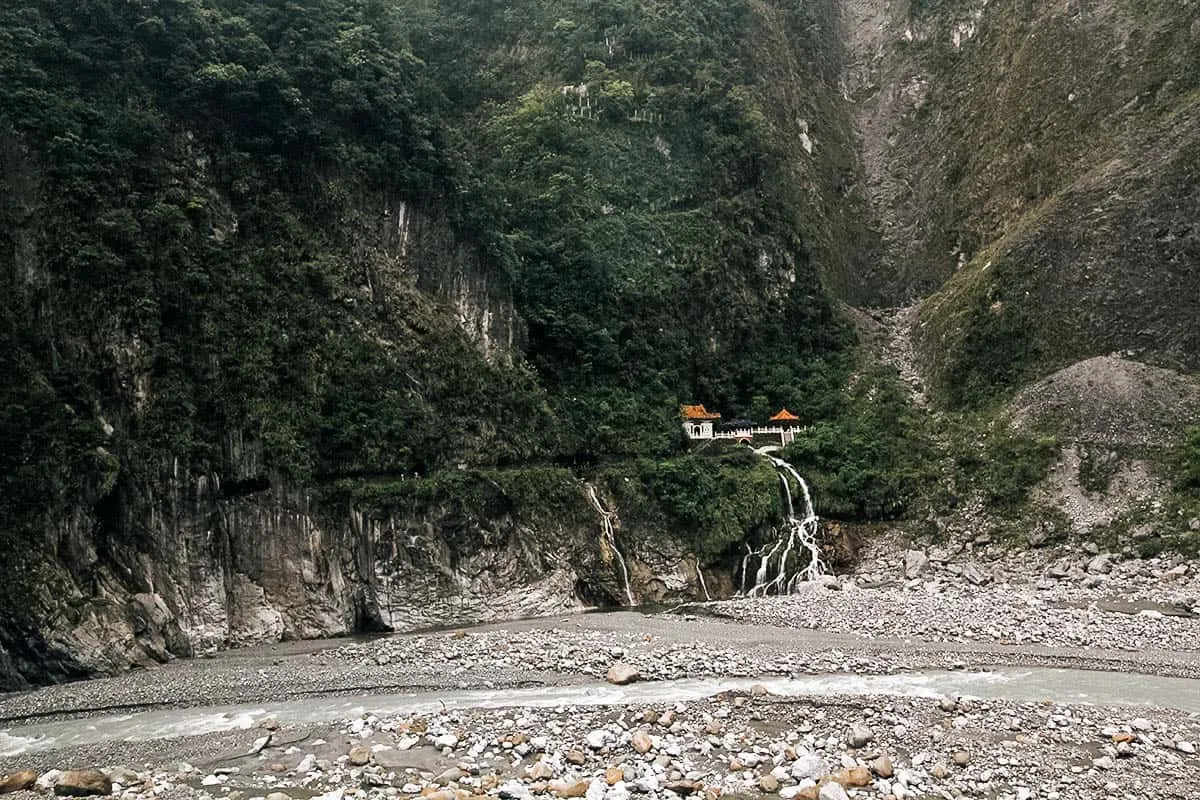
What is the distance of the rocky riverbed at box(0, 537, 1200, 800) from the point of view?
13.8 m

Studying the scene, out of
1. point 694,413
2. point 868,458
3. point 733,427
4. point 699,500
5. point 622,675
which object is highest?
point 694,413

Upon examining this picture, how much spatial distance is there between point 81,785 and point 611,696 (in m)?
9.87

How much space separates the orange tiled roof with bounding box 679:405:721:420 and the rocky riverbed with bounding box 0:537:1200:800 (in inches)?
711

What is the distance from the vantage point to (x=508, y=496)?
117 feet

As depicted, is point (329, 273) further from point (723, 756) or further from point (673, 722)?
point (723, 756)

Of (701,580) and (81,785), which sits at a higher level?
(81,785)

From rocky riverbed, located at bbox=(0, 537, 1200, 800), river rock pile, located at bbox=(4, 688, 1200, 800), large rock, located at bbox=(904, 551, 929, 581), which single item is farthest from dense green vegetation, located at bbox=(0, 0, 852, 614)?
river rock pile, located at bbox=(4, 688, 1200, 800)

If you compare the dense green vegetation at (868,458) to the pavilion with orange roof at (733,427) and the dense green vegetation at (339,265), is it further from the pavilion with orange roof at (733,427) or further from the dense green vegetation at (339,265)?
the dense green vegetation at (339,265)

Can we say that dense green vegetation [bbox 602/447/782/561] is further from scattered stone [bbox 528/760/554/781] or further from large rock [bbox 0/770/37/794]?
large rock [bbox 0/770/37/794]

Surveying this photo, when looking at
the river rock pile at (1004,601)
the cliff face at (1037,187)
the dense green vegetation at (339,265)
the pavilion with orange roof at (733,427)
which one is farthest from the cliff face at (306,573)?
the cliff face at (1037,187)

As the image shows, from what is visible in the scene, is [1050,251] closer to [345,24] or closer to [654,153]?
[654,153]

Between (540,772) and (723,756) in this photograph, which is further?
(723,756)

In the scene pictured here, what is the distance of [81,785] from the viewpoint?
1476cm

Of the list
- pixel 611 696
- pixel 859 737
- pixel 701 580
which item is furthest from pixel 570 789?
pixel 701 580
